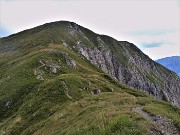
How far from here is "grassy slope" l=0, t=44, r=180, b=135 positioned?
38.2 meters

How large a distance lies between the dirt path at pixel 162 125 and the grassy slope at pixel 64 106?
0.78 meters

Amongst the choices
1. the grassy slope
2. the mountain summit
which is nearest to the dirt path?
the mountain summit

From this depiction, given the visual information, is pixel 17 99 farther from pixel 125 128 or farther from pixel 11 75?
pixel 125 128

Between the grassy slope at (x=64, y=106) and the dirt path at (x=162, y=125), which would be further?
the grassy slope at (x=64, y=106)

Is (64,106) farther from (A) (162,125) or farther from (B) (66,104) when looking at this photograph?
(A) (162,125)

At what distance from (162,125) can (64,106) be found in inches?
1195

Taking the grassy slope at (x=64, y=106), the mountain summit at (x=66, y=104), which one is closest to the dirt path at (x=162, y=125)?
the mountain summit at (x=66, y=104)

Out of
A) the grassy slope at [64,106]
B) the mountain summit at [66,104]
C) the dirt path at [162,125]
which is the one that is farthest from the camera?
the grassy slope at [64,106]

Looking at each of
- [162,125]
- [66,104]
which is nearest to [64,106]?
[66,104]

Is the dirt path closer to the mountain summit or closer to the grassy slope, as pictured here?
the mountain summit

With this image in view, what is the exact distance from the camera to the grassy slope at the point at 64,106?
3822 cm

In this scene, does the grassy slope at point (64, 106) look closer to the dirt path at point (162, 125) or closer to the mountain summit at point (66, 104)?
the mountain summit at point (66, 104)

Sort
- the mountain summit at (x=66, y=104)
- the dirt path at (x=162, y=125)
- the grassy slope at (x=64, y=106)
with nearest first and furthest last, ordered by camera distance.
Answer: the dirt path at (x=162, y=125) < the mountain summit at (x=66, y=104) < the grassy slope at (x=64, y=106)

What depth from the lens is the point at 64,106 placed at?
64125 mm
